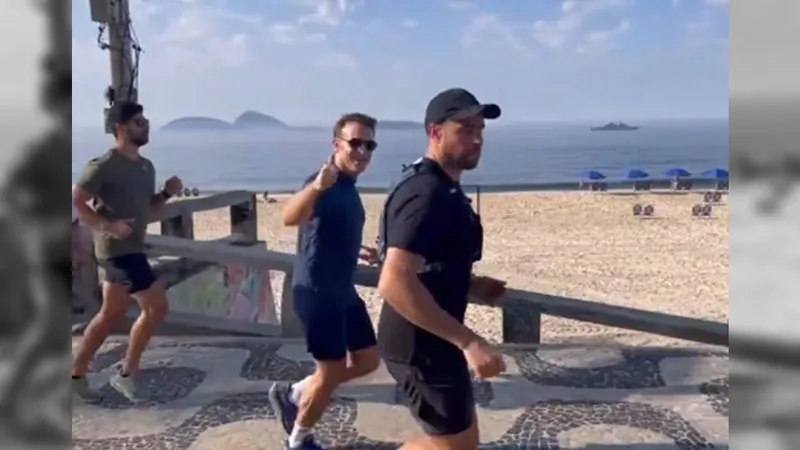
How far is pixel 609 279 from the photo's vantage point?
1581cm

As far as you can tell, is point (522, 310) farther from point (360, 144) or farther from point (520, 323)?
point (360, 144)

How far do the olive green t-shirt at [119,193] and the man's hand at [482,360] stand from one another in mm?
2464

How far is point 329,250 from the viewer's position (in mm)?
3545

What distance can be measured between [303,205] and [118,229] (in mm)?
1249

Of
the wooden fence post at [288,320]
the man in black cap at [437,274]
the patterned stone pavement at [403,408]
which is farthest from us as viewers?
the wooden fence post at [288,320]

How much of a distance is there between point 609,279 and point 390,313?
13.7m

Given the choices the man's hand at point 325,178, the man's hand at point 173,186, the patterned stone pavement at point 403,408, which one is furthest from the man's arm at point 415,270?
the man's hand at point 173,186

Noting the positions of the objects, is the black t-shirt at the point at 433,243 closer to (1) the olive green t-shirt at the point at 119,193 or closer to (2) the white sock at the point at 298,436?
(2) the white sock at the point at 298,436

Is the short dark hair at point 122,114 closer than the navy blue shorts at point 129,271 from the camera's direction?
Yes

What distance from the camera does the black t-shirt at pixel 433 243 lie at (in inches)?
101

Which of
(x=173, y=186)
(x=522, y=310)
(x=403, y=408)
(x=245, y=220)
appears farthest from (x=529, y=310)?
(x=245, y=220)

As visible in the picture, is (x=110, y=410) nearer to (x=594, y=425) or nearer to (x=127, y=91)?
(x=594, y=425)

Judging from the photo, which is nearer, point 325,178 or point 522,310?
Result: point 325,178

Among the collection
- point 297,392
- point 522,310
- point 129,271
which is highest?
point 129,271
